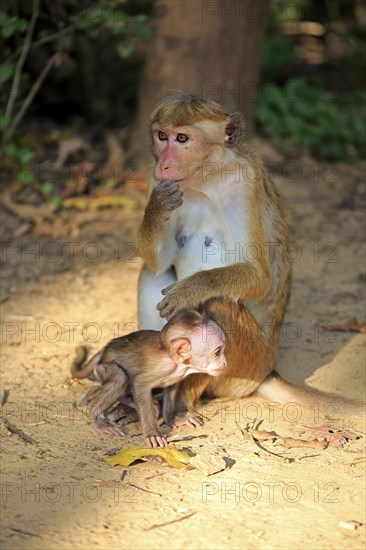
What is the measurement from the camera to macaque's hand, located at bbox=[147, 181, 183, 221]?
5375mm

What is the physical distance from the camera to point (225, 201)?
5.69 m

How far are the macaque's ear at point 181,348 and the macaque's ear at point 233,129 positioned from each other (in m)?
1.20

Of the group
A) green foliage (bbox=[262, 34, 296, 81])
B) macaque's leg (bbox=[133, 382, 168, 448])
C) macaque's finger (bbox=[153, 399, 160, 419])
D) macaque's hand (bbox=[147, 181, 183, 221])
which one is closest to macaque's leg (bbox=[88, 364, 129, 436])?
macaque's leg (bbox=[133, 382, 168, 448])

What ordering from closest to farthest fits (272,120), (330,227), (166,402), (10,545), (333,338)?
(10,545) → (166,402) → (333,338) → (330,227) → (272,120)

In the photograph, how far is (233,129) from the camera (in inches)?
220

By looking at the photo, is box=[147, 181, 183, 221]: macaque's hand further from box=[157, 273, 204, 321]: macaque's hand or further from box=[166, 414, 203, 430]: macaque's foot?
box=[166, 414, 203, 430]: macaque's foot

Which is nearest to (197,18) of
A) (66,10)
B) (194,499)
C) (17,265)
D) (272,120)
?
(66,10)

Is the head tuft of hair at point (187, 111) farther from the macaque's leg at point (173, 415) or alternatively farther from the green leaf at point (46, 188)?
the green leaf at point (46, 188)

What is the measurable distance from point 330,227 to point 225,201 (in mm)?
3376

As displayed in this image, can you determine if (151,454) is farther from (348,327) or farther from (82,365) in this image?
(348,327)

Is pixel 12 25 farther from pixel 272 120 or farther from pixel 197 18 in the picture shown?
pixel 272 120

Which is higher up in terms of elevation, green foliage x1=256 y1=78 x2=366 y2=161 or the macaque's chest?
green foliage x1=256 y1=78 x2=366 y2=161

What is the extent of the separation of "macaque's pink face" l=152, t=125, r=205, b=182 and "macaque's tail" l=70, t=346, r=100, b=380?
1168 mm

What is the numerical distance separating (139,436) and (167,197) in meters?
Result: 1.33
